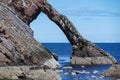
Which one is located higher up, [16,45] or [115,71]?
[16,45]

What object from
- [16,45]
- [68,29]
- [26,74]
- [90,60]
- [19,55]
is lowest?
[26,74]

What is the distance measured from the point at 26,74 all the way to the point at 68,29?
6109 centimetres

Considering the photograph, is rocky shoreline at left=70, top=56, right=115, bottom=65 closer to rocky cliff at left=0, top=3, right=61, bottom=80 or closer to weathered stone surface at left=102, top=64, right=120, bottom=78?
rocky cliff at left=0, top=3, right=61, bottom=80

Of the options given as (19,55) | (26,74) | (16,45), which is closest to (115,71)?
(26,74)

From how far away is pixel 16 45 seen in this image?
7538 centimetres

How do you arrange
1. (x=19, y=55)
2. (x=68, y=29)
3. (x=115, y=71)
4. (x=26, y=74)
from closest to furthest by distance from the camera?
(x=26, y=74) < (x=115, y=71) < (x=19, y=55) < (x=68, y=29)

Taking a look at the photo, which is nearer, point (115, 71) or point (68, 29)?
point (115, 71)

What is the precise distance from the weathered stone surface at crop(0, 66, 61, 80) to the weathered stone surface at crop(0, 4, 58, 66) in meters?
7.21

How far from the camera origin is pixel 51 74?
5453 cm

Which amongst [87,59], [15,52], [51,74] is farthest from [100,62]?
[51,74]

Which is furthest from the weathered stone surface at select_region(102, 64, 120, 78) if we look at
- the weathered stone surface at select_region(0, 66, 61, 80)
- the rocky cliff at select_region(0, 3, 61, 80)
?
the weathered stone surface at select_region(0, 66, 61, 80)

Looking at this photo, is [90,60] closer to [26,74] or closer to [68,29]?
[68,29]

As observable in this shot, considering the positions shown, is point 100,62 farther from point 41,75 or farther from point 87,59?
point 41,75

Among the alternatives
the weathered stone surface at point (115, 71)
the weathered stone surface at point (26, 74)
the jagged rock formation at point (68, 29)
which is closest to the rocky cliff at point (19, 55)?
the weathered stone surface at point (26, 74)
